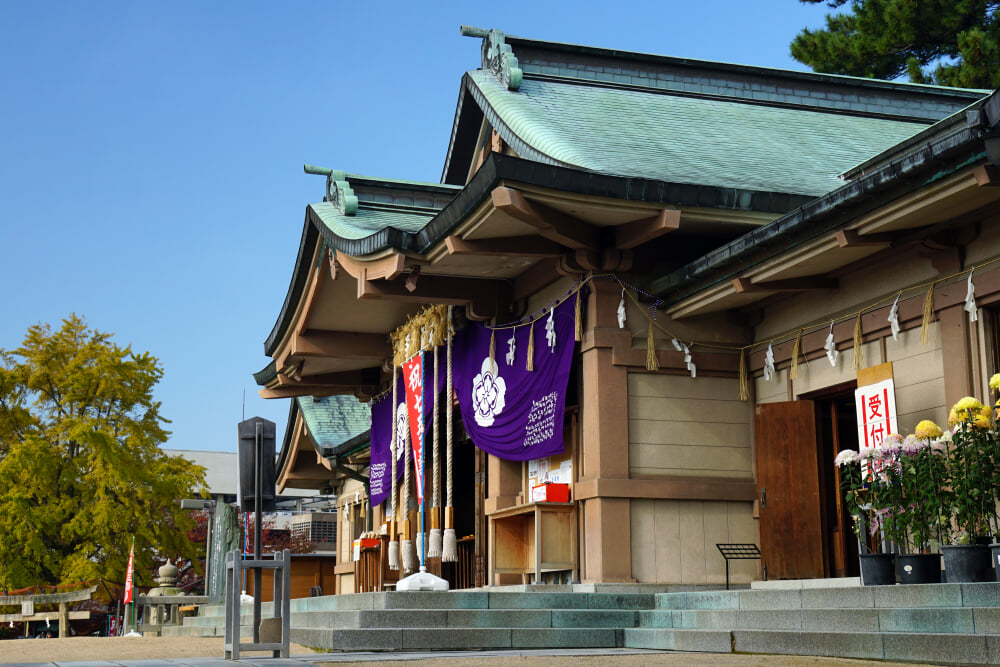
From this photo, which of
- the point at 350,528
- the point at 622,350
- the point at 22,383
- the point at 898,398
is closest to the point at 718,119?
the point at 622,350

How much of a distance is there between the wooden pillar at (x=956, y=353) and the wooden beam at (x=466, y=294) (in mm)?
5578

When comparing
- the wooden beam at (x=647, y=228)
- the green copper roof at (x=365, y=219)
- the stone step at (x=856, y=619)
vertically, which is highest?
the green copper roof at (x=365, y=219)

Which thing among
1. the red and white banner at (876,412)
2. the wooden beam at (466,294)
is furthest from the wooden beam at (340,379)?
the red and white banner at (876,412)

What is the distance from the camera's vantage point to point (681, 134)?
1381 cm

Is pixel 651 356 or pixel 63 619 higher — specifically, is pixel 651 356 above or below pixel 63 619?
above

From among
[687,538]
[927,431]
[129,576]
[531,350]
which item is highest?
[531,350]

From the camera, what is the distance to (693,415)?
11547 mm

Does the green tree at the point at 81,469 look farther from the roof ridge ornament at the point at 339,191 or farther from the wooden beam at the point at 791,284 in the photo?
the wooden beam at the point at 791,284

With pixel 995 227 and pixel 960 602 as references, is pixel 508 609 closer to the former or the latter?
pixel 960 602

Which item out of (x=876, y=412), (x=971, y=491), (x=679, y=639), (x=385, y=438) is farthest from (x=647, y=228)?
(x=385, y=438)

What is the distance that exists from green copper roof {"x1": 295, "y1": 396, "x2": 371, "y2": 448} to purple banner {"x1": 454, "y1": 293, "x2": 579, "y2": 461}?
10.5 metres

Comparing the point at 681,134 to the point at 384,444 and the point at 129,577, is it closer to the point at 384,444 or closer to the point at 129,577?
the point at 384,444

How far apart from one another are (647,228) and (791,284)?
1455mm

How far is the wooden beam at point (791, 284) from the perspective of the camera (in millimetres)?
10359
